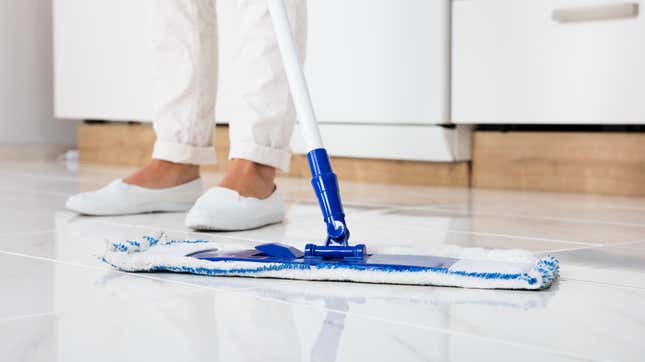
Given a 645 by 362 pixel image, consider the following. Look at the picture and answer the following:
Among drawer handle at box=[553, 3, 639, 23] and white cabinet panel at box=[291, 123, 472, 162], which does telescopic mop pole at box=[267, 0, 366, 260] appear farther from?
white cabinet panel at box=[291, 123, 472, 162]

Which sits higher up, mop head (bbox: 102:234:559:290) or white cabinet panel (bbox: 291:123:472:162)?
white cabinet panel (bbox: 291:123:472:162)

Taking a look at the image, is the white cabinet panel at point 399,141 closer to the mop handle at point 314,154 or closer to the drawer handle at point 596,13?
the drawer handle at point 596,13

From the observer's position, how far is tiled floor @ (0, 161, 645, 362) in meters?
0.58

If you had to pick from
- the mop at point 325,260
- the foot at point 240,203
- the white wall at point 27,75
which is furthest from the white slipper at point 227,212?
the white wall at point 27,75

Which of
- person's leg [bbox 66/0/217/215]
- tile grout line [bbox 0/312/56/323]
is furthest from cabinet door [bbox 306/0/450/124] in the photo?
tile grout line [bbox 0/312/56/323]

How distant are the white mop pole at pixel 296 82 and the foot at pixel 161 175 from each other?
1.87ft

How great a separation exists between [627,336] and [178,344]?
29cm

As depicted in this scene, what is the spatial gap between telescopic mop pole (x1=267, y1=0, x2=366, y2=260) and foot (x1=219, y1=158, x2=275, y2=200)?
35 centimetres

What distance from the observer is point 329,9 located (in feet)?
7.18

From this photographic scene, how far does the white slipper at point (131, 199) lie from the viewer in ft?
4.71

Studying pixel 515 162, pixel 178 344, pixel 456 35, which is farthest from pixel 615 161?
pixel 178 344

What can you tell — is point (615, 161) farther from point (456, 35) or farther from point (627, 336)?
point (627, 336)

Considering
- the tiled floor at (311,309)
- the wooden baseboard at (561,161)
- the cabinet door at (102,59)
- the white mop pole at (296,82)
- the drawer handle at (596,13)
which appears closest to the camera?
the tiled floor at (311,309)

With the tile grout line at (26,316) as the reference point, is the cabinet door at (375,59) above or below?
above
